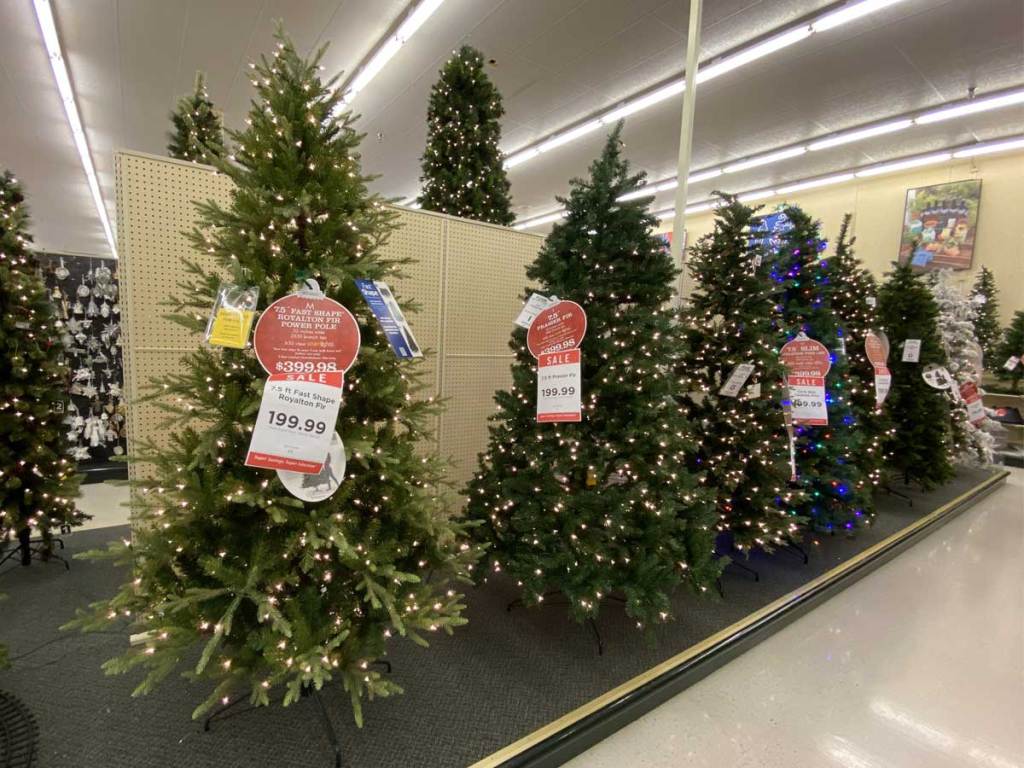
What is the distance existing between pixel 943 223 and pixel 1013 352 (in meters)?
2.61

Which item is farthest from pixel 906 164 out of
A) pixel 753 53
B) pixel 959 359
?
pixel 753 53

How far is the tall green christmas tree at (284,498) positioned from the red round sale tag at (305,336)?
0.07m

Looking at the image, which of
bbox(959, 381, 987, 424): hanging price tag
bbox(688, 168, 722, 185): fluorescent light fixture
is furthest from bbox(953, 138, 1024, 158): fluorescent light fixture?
bbox(959, 381, 987, 424): hanging price tag

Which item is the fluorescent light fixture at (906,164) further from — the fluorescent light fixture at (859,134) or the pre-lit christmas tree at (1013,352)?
the pre-lit christmas tree at (1013,352)

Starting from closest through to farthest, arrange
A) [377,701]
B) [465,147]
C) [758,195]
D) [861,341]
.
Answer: [377,701]
[465,147]
[861,341]
[758,195]

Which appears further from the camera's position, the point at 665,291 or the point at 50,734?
the point at 665,291

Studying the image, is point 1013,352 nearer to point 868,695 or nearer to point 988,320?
point 988,320

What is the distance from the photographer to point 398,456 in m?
1.58

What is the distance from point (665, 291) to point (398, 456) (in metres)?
1.46

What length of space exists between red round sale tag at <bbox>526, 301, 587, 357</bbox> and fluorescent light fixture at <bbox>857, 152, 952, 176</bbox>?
9.12 m

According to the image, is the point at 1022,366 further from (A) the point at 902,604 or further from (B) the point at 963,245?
(A) the point at 902,604

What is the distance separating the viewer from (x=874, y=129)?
6738mm

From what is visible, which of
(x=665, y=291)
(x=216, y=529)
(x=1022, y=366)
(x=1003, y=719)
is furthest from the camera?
(x=1022, y=366)

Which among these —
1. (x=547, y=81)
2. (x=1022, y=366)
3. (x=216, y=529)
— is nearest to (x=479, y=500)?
(x=216, y=529)
